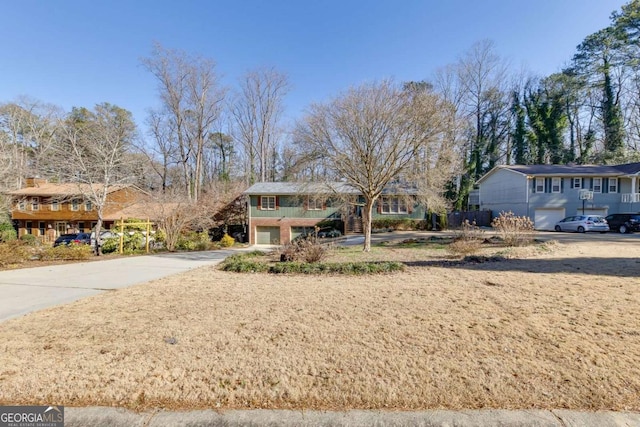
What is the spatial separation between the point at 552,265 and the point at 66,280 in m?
13.5

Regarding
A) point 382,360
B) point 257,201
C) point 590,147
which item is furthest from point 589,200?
point 382,360

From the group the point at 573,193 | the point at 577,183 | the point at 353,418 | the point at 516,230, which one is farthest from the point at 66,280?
the point at 577,183

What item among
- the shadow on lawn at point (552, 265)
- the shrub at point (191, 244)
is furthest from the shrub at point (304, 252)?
the shrub at point (191, 244)

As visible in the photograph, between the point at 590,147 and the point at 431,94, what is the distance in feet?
107

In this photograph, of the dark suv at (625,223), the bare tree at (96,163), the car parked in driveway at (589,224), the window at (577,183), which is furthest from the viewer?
the window at (577,183)

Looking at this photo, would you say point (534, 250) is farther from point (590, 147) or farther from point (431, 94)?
point (590, 147)

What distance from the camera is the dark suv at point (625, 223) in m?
19.2

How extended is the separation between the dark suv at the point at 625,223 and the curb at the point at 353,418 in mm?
25209

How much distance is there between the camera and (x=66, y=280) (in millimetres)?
7648

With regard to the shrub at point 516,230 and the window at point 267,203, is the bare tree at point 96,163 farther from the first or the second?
the shrub at point 516,230

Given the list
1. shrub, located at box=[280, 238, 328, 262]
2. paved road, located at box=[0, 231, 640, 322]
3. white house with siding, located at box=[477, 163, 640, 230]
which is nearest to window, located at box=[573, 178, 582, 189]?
white house with siding, located at box=[477, 163, 640, 230]

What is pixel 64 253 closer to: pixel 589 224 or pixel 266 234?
pixel 266 234

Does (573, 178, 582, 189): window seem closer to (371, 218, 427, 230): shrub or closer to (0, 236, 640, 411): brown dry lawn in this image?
(371, 218, 427, 230): shrub

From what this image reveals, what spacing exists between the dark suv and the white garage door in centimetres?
416
